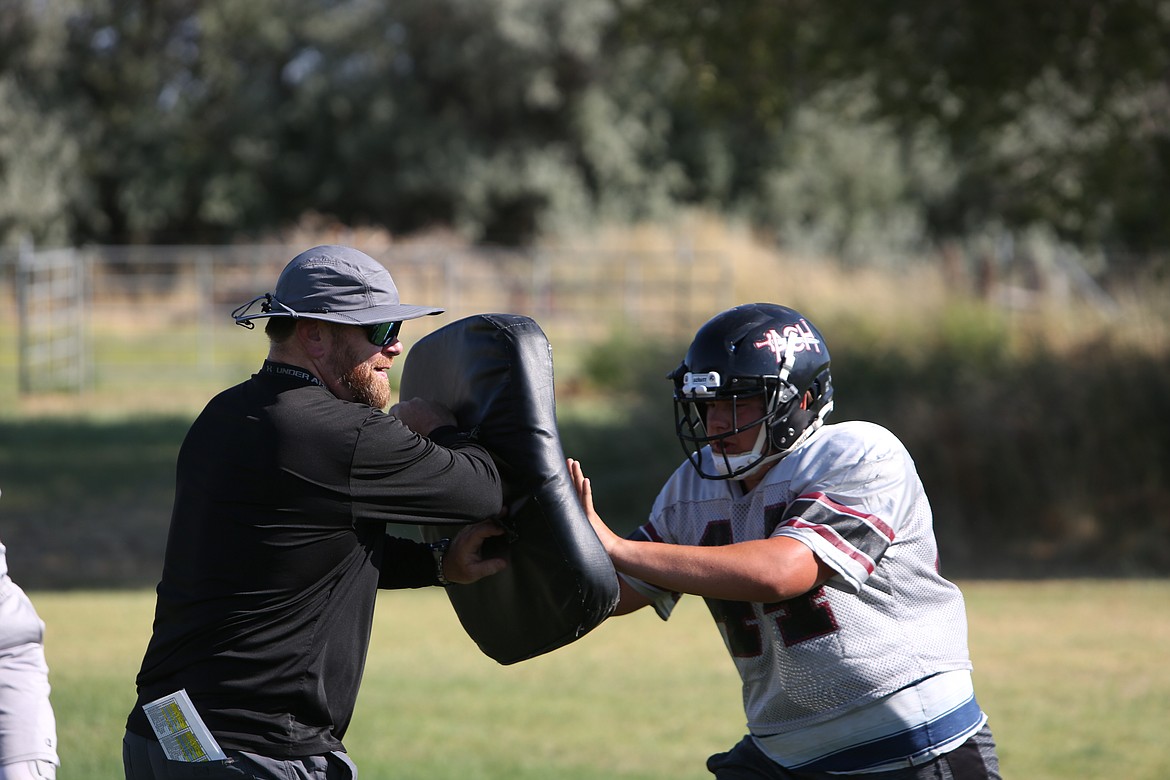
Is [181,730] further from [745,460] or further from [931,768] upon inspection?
[931,768]

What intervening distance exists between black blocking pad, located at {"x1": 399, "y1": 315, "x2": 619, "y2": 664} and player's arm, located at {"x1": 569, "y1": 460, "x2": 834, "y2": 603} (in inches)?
4.1

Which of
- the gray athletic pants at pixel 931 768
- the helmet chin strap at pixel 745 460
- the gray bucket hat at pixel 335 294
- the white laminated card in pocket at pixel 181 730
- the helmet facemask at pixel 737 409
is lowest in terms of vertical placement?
the gray athletic pants at pixel 931 768

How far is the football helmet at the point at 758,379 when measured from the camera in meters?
3.49

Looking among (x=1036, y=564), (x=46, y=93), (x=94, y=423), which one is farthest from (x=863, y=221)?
(x=1036, y=564)

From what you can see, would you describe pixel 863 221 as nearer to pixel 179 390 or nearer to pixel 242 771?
pixel 179 390

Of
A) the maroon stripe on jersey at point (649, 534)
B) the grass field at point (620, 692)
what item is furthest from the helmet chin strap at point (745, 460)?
the grass field at point (620, 692)

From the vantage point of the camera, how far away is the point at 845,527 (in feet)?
10.9

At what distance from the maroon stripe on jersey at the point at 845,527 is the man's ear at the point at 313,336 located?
119cm

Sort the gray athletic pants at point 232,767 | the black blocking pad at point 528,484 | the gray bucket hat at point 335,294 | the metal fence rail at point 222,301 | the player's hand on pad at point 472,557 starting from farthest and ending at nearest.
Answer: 1. the metal fence rail at point 222,301
2. the player's hand on pad at point 472,557
3. the black blocking pad at point 528,484
4. the gray bucket hat at point 335,294
5. the gray athletic pants at point 232,767

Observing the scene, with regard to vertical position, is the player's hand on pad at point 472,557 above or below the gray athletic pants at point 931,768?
above

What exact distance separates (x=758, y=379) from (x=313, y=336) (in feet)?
3.65

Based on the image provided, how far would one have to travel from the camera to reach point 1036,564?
13047mm

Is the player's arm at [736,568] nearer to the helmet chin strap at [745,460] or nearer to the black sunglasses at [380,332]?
the helmet chin strap at [745,460]

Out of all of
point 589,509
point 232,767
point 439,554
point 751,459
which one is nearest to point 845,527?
point 751,459
